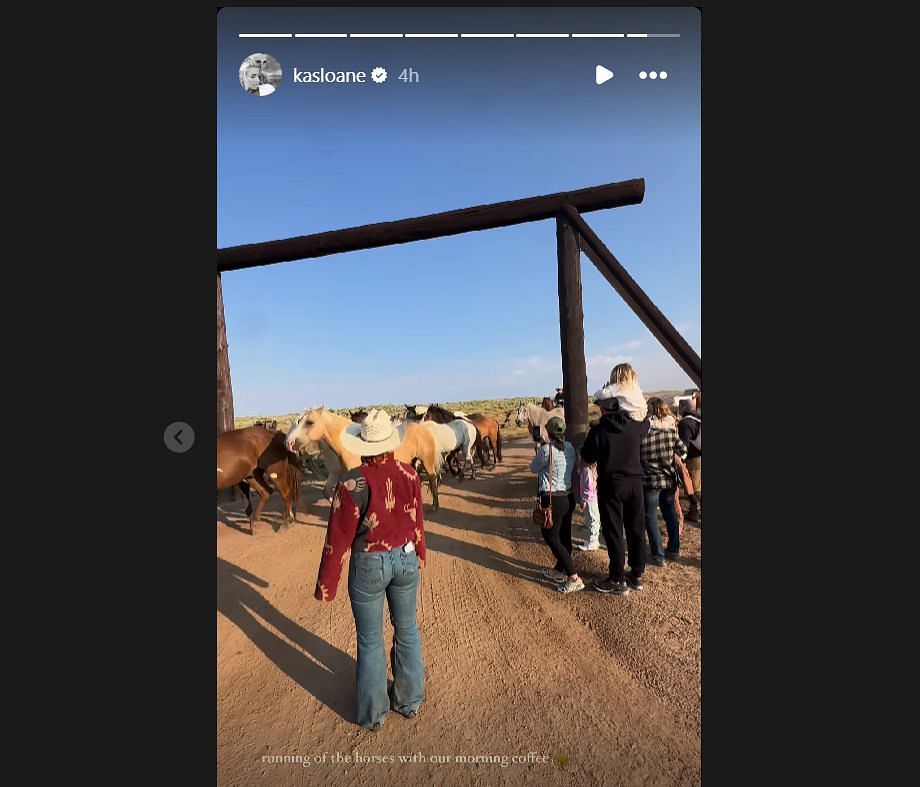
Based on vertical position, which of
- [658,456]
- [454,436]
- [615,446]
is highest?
[615,446]

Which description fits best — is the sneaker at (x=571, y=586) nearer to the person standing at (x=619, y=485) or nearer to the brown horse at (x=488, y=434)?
the person standing at (x=619, y=485)

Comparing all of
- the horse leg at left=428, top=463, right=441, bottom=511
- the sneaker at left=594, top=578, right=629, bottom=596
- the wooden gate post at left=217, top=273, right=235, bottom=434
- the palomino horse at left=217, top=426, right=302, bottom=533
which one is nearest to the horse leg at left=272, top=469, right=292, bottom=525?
the palomino horse at left=217, top=426, right=302, bottom=533

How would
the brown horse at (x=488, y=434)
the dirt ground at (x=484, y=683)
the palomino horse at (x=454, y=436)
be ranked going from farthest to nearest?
the brown horse at (x=488, y=434) → the palomino horse at (x=454, y=436) → the dirt ground at (x=484, y=683)

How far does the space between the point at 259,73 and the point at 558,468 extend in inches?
156

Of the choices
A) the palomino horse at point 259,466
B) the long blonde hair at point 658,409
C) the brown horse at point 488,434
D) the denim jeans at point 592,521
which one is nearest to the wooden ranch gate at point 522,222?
the long blonde hair at point 658,409

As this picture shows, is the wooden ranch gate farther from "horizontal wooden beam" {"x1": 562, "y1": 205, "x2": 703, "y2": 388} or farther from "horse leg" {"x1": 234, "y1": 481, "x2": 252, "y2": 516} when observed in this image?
"horse leg" {"x1": 234, "y1": 481, "x2": 252, "y2": 516}

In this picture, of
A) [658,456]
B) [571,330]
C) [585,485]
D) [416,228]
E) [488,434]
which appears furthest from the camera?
[488,434]

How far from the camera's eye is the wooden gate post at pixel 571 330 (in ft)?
12.8

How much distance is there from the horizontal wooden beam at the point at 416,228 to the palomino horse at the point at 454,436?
392cm

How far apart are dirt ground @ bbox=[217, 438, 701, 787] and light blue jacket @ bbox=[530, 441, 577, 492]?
109cm

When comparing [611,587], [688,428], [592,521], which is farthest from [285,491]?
[688,428]

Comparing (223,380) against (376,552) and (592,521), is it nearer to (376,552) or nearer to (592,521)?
(376,552)

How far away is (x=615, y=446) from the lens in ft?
11.5

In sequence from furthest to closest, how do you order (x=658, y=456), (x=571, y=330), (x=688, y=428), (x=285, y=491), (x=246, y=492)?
(x=246, y=492), (x=285, y=491), (x=688, y=428), (x=658, y=456), (x=571, y=330)
